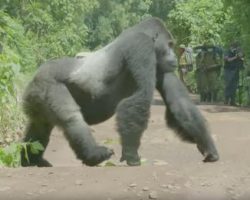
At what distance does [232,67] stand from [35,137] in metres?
9.86

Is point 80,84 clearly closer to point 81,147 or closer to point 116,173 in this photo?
point 81,147

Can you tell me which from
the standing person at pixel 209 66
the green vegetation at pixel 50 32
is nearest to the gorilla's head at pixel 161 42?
the green vegetation at pixel 50 32

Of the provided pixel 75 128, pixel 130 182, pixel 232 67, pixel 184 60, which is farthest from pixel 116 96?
pixel 184 60

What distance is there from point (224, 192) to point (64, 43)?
1981 centimetres

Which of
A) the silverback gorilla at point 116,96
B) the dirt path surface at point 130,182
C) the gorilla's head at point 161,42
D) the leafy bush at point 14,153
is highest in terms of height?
the gorilla's head at point 161,42

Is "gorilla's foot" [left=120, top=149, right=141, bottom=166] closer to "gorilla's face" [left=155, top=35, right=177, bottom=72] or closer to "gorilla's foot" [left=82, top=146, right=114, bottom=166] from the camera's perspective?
"gorilla's foot" [left=82, top=146, right=114, bottom=166]

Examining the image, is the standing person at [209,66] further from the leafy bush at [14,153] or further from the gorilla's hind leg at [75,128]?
the gorilla's hind leg at [75,128]

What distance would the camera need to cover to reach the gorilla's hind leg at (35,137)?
6723 millimetres

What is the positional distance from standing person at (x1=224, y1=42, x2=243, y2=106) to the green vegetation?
0.72 meters

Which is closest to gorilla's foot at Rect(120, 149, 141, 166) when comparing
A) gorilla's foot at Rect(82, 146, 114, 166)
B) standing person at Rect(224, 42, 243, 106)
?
gorilla's foot at Rect(82, 146, 114, 166)

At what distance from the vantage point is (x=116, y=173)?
16.9ft

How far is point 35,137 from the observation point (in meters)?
6.76

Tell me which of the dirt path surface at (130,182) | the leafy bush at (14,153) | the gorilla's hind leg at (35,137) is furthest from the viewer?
the gorilla's hind leg at (35,137)

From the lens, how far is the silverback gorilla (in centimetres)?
612
